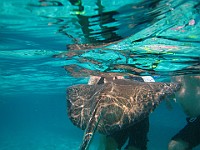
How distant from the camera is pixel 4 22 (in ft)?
28.1

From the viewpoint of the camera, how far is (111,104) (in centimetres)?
692

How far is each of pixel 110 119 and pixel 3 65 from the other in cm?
1543

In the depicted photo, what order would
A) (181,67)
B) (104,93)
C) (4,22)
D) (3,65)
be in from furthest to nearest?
(3,65) → (181,67) → (4,22) → (104,93)

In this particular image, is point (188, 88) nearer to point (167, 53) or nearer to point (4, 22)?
point (167, 53)

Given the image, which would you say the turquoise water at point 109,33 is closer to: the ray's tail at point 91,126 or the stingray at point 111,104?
the stingray at point 111,104

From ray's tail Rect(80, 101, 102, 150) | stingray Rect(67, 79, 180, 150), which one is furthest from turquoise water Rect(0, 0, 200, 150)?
ray's tail Rect(80, 101, 102, 150)

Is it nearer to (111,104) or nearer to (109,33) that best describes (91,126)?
(111,104)

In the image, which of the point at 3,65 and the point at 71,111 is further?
the point at 3,65

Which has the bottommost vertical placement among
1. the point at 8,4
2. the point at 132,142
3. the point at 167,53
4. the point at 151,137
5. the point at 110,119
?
the point at 151,137

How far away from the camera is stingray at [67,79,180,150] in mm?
6516

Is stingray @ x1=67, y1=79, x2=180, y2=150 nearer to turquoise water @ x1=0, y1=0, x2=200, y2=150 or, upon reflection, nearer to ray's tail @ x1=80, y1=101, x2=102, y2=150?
ray's tail @ x1=80, y1=101, x2=102, y2=150

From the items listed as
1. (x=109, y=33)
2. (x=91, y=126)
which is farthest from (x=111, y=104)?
(x=109, y=33)

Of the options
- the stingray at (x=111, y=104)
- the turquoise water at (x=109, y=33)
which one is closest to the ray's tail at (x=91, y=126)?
the stingray at (x=111, y=104)

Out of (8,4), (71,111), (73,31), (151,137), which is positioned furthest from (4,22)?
(151,137)
